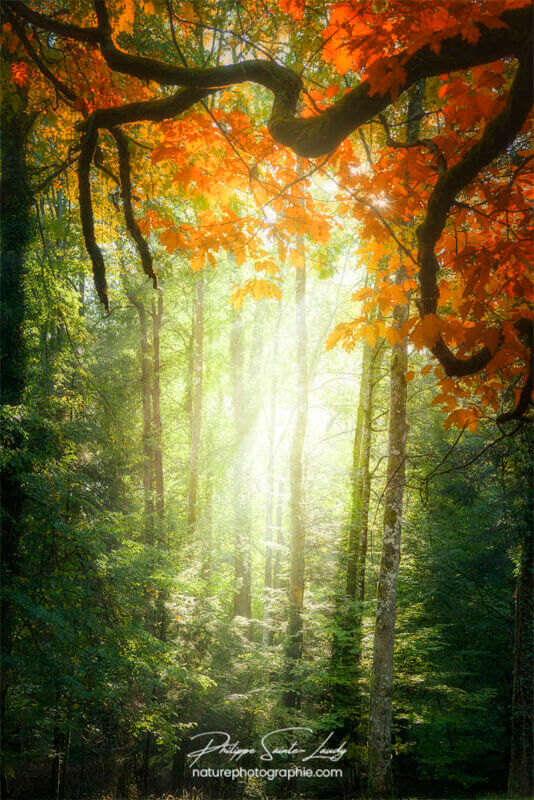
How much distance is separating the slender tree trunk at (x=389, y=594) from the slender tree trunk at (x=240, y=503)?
7.67 m

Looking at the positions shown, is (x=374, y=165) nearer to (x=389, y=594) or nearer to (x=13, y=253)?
(x=389, y=594)

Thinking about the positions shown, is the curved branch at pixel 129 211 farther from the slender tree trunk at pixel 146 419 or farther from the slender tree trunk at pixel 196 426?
the slender tree trunk at pixel 146 419

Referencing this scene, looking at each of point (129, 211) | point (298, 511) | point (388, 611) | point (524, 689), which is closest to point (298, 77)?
point (129, 211)

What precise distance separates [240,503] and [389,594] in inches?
313

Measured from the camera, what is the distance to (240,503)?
41.4 feet

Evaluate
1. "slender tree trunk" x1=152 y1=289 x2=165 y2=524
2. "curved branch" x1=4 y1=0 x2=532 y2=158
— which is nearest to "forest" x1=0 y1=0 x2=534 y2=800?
"curved branch" x1=4 y1=0 x2=532 y2=158

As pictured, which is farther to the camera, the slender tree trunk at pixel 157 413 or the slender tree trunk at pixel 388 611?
the slender tree trunk at pixel 157 413

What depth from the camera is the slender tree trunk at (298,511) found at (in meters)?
8.16

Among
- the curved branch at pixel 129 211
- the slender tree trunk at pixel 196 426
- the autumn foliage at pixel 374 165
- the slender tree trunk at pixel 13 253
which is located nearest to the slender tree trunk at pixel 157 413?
the slender tree trunk at pixel 196 426

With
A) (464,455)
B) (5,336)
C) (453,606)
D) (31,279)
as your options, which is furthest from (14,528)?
(453,606)

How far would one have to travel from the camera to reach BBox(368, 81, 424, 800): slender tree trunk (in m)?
4.79

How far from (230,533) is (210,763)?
5395 millimetres

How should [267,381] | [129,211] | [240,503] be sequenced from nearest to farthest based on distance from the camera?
[129,211]
[240,503]
[267,381]

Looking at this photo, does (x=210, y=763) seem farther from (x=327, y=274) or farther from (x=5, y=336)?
(x=327, y=274)
